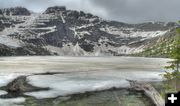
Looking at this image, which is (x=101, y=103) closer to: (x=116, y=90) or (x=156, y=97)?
(x=156, y=97)

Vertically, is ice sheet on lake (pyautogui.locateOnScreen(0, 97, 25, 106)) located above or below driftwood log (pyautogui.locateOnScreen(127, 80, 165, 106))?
above

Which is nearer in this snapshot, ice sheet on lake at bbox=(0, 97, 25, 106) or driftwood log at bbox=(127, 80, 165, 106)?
ice sheet on lake at bbox=(0, 97, 25, 106)

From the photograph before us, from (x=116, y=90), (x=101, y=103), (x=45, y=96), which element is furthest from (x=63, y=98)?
(x=116, y=90)

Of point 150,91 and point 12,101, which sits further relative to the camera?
point 150,91

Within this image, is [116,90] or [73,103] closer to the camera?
[73,103]

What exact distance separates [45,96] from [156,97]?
14817 millimetres

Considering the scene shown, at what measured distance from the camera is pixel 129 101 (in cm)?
3606

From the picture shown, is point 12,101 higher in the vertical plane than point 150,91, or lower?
higher

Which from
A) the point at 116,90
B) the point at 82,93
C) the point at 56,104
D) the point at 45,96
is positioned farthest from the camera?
the point at 116,90

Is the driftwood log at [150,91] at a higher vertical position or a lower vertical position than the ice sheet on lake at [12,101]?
lower

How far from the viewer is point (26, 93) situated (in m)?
40.8

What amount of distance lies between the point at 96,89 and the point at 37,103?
47.6ft

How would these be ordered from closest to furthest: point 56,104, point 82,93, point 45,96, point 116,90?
point 56,104, point 45,96, point 82,93, point 116,90

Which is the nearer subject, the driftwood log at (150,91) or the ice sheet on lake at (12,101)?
the ice sheet on lake at (12,101)
